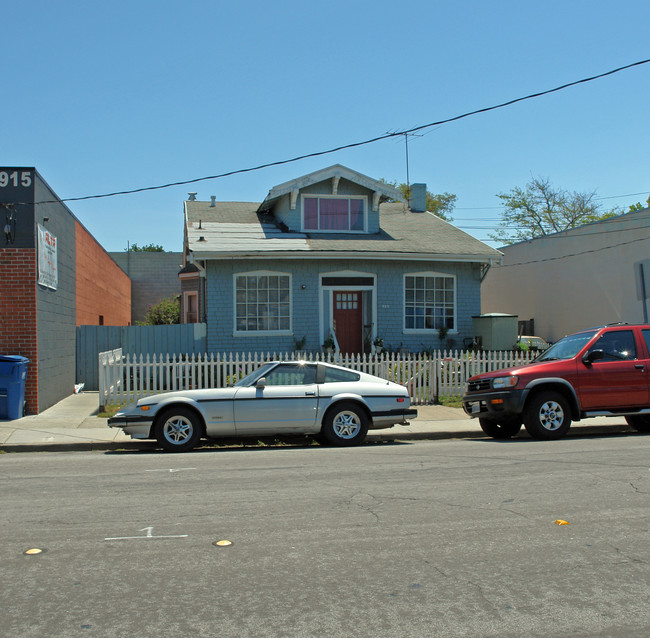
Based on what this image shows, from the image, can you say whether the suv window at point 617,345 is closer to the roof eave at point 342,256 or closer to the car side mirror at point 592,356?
the car side mirror at point 592,356

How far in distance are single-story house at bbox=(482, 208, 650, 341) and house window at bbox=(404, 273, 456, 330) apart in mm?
5697

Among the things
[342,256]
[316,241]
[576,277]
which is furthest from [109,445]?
[576,277]

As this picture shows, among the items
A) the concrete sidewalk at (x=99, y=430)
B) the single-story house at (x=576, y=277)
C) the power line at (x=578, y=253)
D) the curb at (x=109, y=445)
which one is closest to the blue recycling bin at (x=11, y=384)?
the concrete sidewalk at (x=99, y=430)

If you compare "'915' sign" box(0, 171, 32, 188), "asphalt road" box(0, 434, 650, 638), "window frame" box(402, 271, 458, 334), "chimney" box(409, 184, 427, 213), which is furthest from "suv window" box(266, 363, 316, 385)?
"chimney" box(409, 184, 427, 213)

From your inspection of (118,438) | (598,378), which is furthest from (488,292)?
(118,438)

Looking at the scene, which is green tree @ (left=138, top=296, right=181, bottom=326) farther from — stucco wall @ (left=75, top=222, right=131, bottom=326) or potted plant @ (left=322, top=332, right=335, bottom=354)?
potted plant @ (left=322, top=332, right=335, bottom=354)

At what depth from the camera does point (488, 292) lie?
119 ft

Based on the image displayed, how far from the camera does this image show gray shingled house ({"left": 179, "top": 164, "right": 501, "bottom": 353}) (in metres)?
20.0

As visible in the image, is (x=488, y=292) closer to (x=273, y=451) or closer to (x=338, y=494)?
(x=273, y=451)

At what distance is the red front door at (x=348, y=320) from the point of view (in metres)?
21.0

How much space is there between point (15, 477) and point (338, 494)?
406 centimetres

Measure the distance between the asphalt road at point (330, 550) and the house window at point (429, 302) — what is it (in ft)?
40.3

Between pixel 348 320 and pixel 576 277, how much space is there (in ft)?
41.8

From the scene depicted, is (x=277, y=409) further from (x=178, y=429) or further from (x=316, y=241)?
(x=316, y=241)
